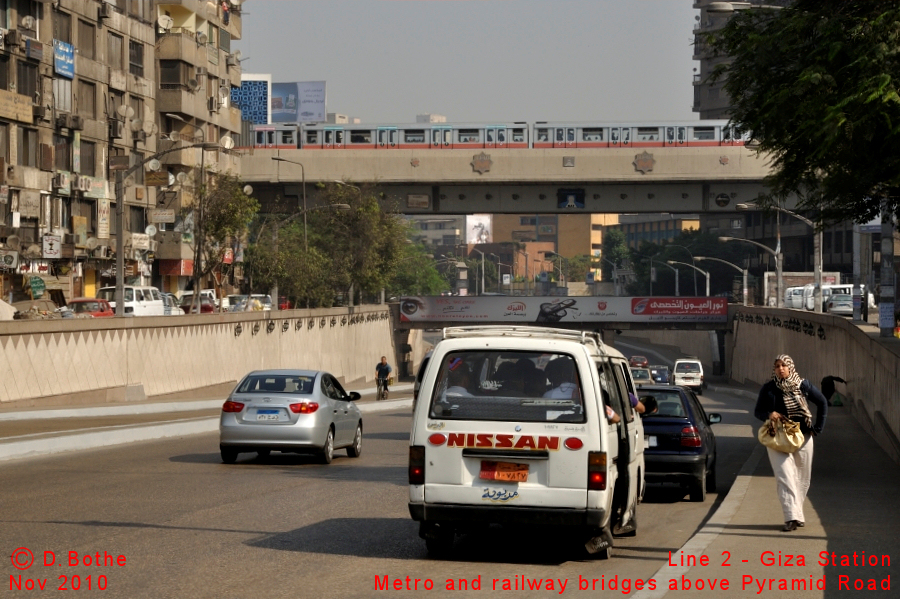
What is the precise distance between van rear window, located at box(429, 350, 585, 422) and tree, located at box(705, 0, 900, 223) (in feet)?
22.6

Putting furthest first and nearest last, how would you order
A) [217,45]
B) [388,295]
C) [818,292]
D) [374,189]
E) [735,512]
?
[388,295] → [217,45] → [374,189] → [818,292] → [735,512]

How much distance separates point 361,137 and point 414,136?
3444 mm

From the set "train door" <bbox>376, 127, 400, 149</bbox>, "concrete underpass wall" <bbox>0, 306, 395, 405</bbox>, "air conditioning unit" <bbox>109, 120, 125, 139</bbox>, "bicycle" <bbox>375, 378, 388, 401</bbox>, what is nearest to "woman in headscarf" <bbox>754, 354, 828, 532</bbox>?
"concrete underpass wall" <bbox>0, 306, 395, 405</bbox>

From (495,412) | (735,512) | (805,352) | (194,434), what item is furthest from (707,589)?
(805,352)

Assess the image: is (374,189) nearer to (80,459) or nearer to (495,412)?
(80,459)

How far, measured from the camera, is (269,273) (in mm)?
62438

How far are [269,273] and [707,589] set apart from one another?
54.7 meters

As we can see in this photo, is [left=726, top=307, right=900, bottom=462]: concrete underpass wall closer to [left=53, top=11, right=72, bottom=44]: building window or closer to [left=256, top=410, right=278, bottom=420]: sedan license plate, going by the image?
[left=256, top=410, right=278, bottom=420]: sedan license plate

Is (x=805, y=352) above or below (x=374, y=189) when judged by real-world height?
below

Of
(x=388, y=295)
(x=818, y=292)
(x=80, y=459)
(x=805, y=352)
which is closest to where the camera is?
(x=80, y=459)

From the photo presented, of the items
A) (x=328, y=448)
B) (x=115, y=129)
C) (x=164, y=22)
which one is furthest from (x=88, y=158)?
(x=328, y=448)

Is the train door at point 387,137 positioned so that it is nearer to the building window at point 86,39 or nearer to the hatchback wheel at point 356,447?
the building window at point 86,39

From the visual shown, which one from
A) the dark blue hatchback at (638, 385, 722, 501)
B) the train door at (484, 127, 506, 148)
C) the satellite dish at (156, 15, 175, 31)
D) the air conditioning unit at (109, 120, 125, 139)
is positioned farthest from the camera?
the train door at (484, 127, 506, 148)

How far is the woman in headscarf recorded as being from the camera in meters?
11.9
